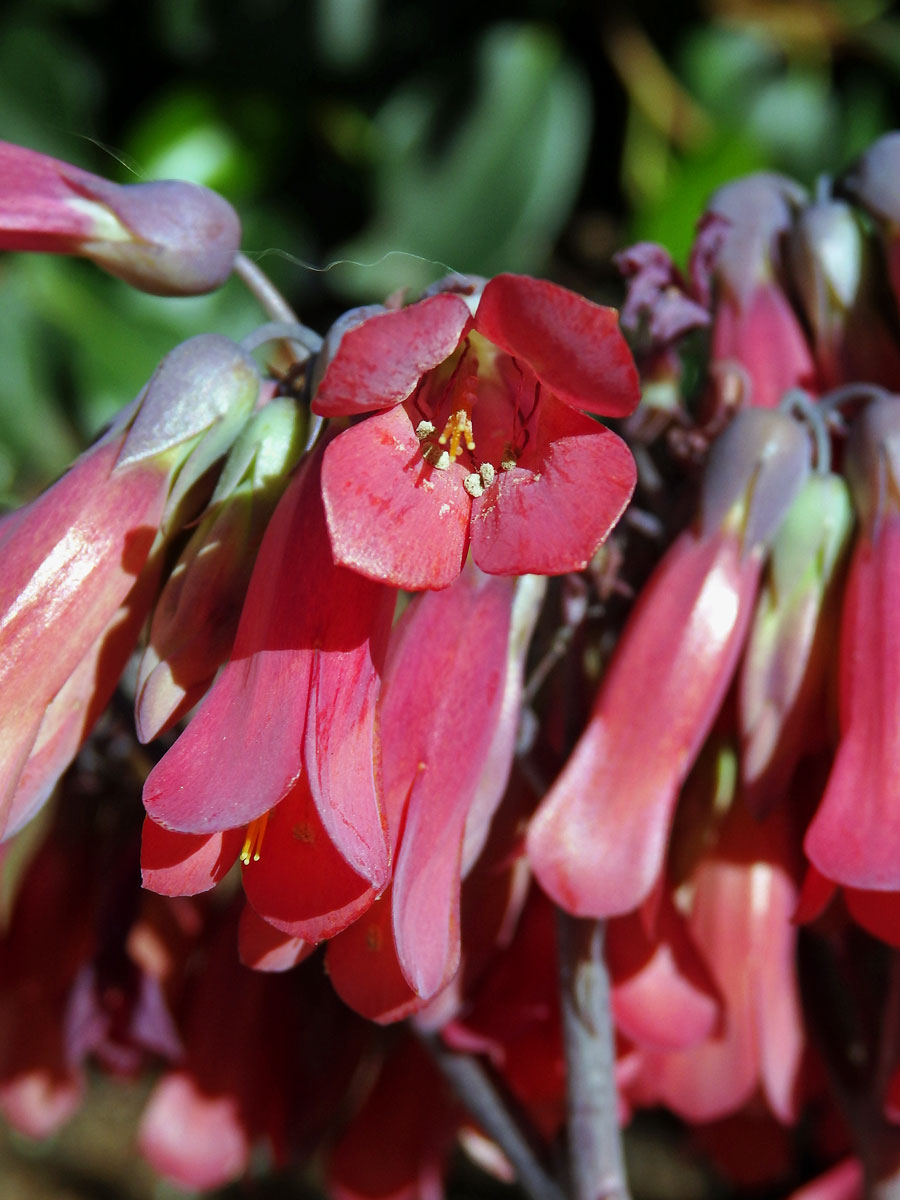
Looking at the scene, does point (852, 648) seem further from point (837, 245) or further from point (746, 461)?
point (837, 245)

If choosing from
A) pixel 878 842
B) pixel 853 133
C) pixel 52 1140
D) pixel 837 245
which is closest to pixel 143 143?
pixel 853 133

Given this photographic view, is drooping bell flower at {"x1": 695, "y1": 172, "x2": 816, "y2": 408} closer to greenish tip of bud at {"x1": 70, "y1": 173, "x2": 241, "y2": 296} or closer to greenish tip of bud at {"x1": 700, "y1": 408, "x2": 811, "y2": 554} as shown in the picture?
greenish tip of bud at {"x1": 700, "y1": 408, "x2": 811, "y2": 554}

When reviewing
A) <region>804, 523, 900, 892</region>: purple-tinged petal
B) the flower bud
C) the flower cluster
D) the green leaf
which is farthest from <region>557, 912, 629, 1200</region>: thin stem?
the green leaf

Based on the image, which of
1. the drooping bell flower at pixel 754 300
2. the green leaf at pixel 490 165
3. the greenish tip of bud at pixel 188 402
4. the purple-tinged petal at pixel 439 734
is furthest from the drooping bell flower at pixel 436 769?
the green leaf at pixel 490 165

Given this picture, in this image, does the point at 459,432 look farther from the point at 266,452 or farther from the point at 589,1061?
the point at 589,1061

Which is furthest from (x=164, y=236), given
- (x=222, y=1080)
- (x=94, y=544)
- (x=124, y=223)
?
(x=222, y=1080)

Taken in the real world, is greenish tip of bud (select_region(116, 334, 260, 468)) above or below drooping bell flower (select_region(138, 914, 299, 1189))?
above

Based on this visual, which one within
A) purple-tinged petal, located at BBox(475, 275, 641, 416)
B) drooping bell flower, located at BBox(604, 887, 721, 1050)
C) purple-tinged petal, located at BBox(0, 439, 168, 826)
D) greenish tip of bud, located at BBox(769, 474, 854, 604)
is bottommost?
drooping bell flower, located at BBox(604, 887, 721, 1050)
